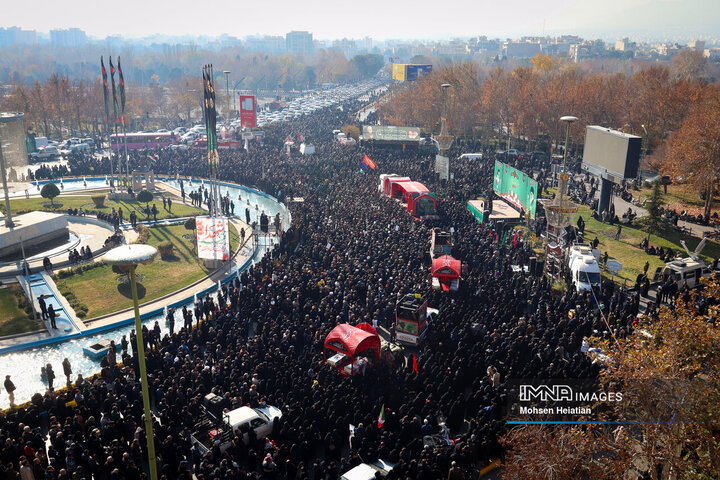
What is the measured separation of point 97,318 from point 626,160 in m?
27.2

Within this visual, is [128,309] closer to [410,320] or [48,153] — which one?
[410,320]

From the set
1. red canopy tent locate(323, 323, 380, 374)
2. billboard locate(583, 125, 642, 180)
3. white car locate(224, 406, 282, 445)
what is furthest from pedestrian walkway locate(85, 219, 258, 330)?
billboard locate(583, 125, 642, 180)

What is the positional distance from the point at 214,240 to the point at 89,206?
48.2ft

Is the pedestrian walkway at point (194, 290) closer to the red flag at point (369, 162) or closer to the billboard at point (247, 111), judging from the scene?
the red flag at point (369, 162)

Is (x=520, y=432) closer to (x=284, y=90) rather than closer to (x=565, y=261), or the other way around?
(x=565, y=261)

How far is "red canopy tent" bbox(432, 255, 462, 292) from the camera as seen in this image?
22.7 m

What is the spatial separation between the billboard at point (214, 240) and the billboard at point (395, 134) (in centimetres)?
2976

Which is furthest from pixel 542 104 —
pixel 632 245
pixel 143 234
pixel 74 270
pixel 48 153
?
pixel 48 153

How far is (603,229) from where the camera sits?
109ft

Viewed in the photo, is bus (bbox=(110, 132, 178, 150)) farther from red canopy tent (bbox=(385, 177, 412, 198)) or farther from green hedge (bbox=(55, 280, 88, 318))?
green hedge (bbox=(55, 280, 88, 318))

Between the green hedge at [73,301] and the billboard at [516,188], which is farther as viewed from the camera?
the billboard at [516,188]

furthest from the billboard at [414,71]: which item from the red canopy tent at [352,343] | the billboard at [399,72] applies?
the red canopy tent at [352,343]

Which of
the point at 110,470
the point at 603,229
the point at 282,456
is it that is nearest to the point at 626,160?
the point at 603,229

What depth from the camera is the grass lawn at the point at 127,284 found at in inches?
938
